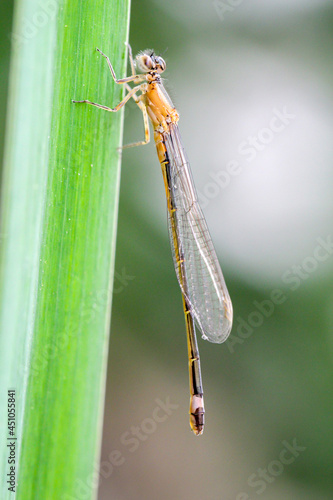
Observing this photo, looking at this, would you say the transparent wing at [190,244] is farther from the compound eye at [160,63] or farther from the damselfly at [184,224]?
the compound eye at [160,63]

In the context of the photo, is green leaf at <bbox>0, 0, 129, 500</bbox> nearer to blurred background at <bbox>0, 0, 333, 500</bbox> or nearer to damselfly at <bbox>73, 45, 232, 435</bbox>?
damselfly at <bbox>73, 45, 232, 435</bbox>

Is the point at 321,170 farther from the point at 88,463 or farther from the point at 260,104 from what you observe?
the point at 88,463

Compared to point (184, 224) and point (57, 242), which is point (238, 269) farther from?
point (57, 242)

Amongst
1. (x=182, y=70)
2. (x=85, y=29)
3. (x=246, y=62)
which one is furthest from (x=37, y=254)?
(x=246, y=62)

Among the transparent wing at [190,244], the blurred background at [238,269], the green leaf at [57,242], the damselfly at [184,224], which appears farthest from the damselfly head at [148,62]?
the green leaf at [57,242]

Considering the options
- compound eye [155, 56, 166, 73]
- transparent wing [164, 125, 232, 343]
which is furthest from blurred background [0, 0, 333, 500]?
transparent wing [164, 125, 232, 343]
